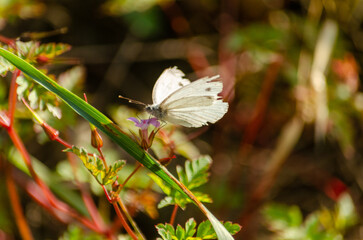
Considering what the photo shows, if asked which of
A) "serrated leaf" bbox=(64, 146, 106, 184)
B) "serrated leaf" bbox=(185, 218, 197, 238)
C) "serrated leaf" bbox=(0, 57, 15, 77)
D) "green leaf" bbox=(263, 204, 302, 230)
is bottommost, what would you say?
"green leaf" bbox=(263, 204, 302, 230)

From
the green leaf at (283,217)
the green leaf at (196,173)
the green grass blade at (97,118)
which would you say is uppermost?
the green grass blade at (97,118)

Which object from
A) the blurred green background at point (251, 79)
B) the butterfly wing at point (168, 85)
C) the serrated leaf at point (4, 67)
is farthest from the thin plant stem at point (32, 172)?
the blurred green background at point (251, 79)

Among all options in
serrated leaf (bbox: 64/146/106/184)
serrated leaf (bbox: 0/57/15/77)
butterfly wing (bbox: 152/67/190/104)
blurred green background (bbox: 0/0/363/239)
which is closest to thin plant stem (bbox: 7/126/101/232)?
serrated leaf (bbox: 0/57/15/77)

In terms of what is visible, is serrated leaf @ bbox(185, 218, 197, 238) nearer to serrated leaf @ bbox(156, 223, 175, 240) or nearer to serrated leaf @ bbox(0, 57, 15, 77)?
serrated leaf @ bbox(156, 223, 175, 240)

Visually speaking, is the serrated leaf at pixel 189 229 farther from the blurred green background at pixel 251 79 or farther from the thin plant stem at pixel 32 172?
the blurred green background at pixel 251 79

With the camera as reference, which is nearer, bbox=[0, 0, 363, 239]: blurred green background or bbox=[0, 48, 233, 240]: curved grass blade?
bbox=[0, 48, 233, 240]: curved grass blade

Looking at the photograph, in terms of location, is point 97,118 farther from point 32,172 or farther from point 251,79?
point 251,79

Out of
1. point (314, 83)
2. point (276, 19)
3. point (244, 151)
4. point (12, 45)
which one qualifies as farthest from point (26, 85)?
point (276, 19)

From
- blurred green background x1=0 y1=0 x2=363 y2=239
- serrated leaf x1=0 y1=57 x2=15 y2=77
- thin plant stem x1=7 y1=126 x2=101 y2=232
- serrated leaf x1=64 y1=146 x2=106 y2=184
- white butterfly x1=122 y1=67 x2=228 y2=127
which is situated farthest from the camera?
blurred green background x1=0 y1=0 x2=363 y2=239
